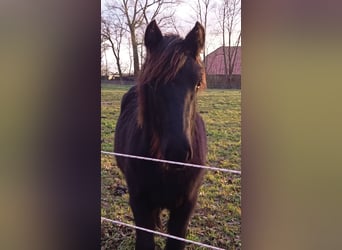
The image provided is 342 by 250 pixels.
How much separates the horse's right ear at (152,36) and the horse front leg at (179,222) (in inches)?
28.6

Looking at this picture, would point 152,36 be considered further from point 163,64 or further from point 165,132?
A: point 165,132

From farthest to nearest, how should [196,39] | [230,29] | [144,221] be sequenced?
1. [144,221]
2. [196,39]
3. [230,29]

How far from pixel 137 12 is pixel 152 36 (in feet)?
0.52

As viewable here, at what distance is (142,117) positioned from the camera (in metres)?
2.57

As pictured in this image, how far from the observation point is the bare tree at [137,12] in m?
2.46

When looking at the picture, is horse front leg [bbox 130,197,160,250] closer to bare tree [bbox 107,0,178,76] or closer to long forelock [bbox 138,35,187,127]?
long forelock [bbox 138,35,187,127]

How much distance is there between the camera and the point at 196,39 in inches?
92.5

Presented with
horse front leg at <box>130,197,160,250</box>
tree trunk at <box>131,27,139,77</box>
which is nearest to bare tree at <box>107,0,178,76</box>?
tree trunk at <box>131,27,139,77</box>

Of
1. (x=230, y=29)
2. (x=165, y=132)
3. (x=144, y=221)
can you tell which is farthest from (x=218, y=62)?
(x=144, y=221)

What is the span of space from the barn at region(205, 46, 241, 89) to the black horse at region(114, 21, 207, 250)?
40mm

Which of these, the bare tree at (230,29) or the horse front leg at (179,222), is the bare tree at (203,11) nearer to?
the bare tree at (230,29)
